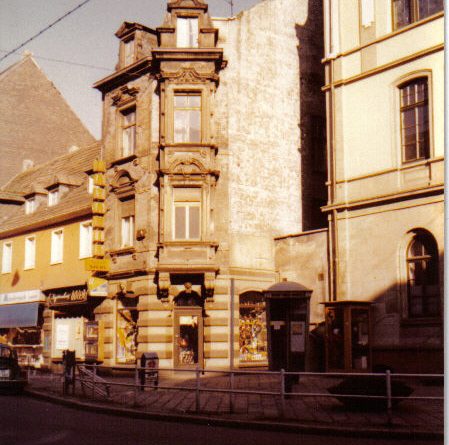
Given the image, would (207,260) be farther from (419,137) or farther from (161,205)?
(419,137)

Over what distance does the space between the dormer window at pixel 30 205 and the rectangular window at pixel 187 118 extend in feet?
39.4

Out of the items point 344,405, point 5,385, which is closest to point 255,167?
point 5,385

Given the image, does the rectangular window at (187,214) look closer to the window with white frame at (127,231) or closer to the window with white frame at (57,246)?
the window with white frame at (127,231)

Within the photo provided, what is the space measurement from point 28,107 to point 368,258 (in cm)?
2612

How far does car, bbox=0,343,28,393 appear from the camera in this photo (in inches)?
808

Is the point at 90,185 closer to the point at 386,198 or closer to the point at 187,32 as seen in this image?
the point at 187,32

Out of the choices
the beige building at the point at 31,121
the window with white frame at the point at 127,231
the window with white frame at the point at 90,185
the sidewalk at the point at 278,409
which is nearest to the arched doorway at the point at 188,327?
the window with white frame at the point at 127,231

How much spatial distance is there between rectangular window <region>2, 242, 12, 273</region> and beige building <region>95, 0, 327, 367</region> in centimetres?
1006

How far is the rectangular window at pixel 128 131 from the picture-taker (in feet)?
89.2

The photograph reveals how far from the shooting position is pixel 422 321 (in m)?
19.8

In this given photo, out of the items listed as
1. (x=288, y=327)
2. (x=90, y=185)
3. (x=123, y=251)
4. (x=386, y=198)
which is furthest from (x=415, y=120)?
(x=90, y=185)

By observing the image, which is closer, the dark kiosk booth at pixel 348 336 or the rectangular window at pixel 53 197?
the dark kiosk booth at pixel 348 336

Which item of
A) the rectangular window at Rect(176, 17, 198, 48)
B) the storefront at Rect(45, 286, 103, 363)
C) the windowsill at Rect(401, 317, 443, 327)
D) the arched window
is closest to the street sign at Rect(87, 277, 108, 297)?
the storefront at Rect(45, 286, 103, 363)

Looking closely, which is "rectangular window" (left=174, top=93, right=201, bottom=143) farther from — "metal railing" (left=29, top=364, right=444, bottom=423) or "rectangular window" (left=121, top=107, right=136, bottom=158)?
"metal railing" (left=29, top=364, right=444, bottom=423)
